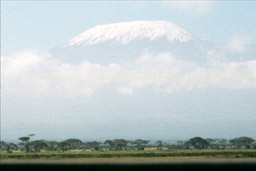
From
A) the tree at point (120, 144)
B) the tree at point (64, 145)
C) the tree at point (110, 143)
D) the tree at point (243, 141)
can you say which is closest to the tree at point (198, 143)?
the tree at point (243, 141)

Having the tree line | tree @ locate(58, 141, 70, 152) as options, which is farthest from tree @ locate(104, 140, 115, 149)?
tree @ locate(58, 141, 70, 152)

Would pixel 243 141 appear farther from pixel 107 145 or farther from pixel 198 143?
pixel 107 145

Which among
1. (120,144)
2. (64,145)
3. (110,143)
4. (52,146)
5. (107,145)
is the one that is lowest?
(52,146)

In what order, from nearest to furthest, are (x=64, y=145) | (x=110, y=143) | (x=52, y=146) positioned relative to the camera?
1. (x=64, y=145)
2. (x=52, y=146)
3. (x=110, y=143)

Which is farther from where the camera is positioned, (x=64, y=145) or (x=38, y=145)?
(x=64, y=145)

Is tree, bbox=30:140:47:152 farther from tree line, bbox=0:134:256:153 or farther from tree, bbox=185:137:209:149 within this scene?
tree, bbox=185:137:209:149

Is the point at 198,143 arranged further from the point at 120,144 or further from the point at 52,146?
the point at 52,146

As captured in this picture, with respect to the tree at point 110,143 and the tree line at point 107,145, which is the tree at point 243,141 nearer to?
the tree line at point 107,145

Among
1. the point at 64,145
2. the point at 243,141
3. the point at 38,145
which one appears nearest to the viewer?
the point at 38,145

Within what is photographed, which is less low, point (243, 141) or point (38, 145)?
point (243, 141)

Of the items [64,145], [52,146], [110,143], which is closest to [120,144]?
[110,143]

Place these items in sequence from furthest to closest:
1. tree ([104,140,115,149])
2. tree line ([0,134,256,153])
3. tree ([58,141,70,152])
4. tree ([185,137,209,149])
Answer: tree ([104,140,115,149]) → tree ([185,137,209,149]) → tree ([58,141,70,152]) → tree line ([0,134,256,153])
